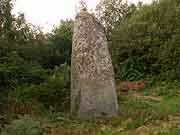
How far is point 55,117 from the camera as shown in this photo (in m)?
10.2

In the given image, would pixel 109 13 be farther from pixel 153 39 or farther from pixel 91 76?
pixel 91 76

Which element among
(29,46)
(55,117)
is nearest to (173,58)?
(29,46)

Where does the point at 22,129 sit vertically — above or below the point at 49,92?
below

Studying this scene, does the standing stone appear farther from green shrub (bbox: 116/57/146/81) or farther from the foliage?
green shrub (bbox: 116/57/146/81)

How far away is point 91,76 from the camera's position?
10.4m

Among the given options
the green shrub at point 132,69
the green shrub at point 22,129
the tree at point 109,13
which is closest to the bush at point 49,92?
the green shrub at point 22,129

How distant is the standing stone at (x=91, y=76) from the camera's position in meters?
10.4

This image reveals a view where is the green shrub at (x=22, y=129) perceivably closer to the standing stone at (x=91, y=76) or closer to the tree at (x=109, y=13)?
the standing stone at (x=91, y=76)

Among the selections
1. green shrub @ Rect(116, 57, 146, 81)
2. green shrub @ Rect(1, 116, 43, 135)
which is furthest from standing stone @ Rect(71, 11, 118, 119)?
green shrub @ Rect(116, 57, 146, 81)

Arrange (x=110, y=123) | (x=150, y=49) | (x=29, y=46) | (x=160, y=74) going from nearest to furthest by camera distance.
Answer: (x=110, y=123)
(x=29, y=46)
(x=160, y=74)
(x=150, y=49)

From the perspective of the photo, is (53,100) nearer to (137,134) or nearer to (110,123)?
(110,123)

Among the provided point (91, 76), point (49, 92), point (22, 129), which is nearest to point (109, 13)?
point (49, 92)

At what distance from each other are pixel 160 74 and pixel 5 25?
8.95 metres

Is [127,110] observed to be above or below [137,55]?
below
